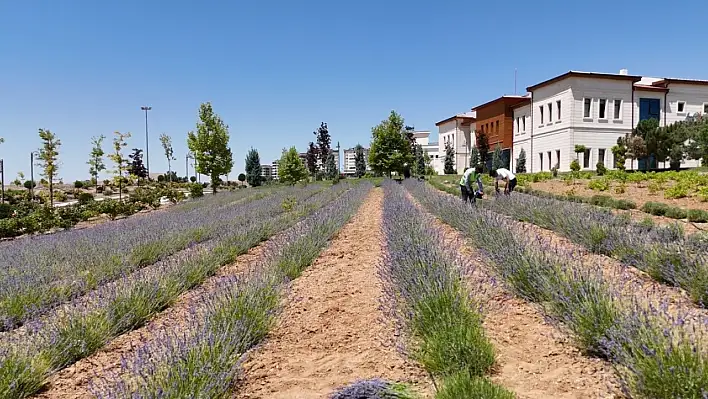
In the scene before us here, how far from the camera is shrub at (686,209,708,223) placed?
31.8 ft

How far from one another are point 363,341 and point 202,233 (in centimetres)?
649

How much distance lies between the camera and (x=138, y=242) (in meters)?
7.91

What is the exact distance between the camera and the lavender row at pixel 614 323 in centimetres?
233

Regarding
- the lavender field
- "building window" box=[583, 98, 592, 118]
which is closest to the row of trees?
"building window" box=[583, 98, 592, 118]

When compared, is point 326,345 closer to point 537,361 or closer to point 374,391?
point 374,391

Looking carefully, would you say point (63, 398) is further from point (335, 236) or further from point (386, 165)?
point (386, 165)

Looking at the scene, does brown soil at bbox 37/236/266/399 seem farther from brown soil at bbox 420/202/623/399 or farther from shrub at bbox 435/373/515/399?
brown soil at bbox 420/202/623/399

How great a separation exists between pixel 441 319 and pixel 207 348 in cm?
164

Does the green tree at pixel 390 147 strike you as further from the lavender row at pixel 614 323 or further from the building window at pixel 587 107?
the lavender row at pixel 614 323

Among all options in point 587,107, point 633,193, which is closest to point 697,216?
point 633,193

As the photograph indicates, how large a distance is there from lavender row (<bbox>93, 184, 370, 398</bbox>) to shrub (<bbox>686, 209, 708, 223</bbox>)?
931 centimetres

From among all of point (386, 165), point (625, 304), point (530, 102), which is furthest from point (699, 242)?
point (530, 102)

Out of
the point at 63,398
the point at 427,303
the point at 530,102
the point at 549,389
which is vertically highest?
the point at 530,102

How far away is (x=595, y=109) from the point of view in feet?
120
